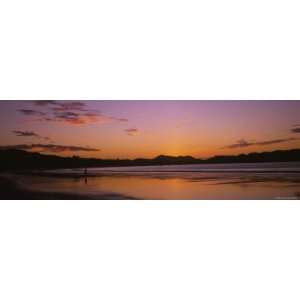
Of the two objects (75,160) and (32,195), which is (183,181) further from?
(32,195)

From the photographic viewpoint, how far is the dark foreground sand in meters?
3.37

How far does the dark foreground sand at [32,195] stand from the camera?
3371mm

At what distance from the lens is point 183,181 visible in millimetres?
3400

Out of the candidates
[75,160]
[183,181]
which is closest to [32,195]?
[75,160]

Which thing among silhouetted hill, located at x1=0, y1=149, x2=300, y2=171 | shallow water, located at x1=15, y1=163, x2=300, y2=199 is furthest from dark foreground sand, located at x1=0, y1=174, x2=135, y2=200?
silhouetted hill, located at x1=0, y1=149, x2=300, y2=171

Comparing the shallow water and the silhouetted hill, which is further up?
the silhouetted hill

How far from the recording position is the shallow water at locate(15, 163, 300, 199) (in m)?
3.35

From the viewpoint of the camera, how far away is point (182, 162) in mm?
3426

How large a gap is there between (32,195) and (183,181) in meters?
1.19

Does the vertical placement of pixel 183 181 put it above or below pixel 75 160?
below

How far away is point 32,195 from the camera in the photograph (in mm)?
3400

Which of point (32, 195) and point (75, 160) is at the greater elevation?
point (75, 160)

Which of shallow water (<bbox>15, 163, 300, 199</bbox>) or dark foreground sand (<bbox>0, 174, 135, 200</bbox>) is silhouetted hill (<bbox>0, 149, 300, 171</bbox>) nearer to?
shallow water (<bbox>15, 163, 300, 199</bbox>)

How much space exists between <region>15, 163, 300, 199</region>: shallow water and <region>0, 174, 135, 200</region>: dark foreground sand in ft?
0.10
